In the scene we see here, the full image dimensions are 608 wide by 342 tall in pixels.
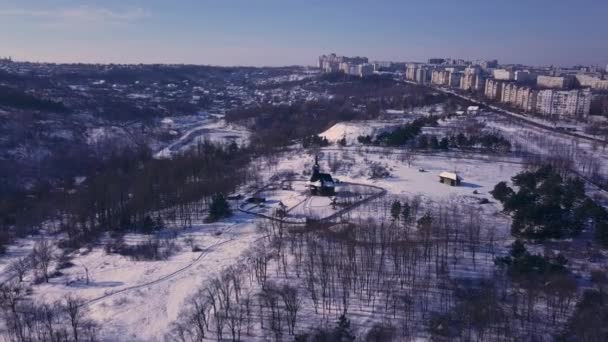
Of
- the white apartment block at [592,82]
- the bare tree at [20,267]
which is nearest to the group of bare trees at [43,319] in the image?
the bare tree at [20,267]

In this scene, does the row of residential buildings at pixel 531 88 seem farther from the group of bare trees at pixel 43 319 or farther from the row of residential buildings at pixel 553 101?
the group of bare trees at pixel 43 319

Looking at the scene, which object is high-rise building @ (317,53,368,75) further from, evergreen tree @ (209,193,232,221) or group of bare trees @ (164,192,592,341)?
group of bare trees @ (164,192,592,341)

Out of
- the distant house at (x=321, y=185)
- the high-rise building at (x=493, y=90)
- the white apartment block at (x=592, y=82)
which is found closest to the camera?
the distant house at (x=321, y=185)

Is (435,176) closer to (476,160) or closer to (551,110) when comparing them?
(476,160)

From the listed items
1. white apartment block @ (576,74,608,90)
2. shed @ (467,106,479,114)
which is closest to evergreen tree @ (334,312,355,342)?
shed @ (467,106,479,114)

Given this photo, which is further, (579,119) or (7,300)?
(579,119)

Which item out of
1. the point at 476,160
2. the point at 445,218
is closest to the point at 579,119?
the point at 476,160
